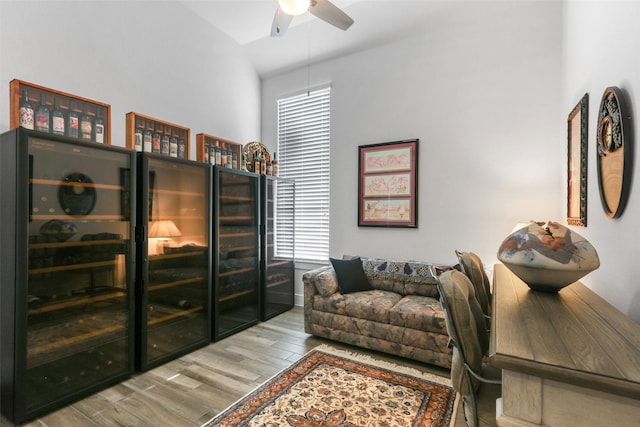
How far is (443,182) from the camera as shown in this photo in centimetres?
346

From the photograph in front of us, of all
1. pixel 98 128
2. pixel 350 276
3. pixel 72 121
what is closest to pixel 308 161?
pixel 350 276

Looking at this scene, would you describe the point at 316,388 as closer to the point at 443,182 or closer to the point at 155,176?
the point at 155,176

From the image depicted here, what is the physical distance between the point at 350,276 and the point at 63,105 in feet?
9.64

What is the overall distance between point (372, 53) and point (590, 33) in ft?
7.60

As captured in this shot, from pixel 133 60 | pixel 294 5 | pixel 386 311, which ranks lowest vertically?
pixel 386 311

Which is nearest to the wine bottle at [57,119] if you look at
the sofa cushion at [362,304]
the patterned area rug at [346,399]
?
the patterned area rug at [346,399]

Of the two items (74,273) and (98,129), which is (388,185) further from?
(74,273)

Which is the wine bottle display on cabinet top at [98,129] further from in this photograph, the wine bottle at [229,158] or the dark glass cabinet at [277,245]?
the dark glass cabinet at [277,245]

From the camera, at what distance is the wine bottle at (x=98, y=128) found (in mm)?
2439

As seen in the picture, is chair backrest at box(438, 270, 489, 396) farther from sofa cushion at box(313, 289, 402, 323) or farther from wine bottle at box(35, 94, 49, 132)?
wine bottle at box(35, 94, 49, 132)

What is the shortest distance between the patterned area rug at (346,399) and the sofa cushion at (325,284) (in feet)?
2.40

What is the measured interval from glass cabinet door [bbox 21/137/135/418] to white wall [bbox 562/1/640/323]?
3120 mm

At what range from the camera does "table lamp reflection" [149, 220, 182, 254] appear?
268 centimetres

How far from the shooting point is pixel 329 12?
2357mm
